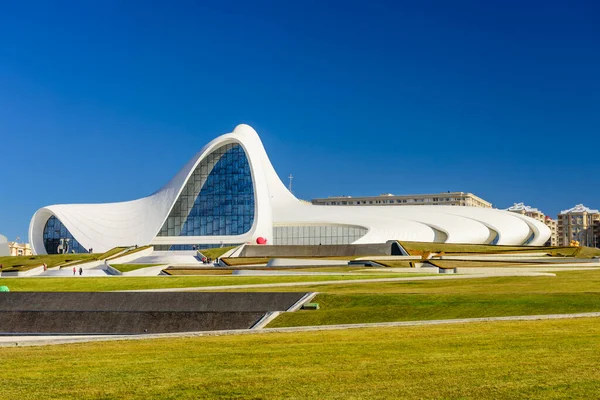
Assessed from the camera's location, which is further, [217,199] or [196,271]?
[217,199]

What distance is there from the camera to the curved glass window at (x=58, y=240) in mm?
72500

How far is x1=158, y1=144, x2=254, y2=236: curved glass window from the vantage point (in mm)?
74250

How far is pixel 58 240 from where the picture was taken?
243 ft

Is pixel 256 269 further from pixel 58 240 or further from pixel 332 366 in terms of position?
pixel 58 240

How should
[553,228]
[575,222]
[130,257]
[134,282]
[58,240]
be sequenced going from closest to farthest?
[134,282]
[130,257]
[58,240]
[553,228]
[575,222]

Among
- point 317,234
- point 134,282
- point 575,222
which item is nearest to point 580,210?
point 575,222

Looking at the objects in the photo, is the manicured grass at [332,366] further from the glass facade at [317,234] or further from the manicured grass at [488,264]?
the glass facade at [317,234]

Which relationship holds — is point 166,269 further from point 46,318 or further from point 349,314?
point 349,314

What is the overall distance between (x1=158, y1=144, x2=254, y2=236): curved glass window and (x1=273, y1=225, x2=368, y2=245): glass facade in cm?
393

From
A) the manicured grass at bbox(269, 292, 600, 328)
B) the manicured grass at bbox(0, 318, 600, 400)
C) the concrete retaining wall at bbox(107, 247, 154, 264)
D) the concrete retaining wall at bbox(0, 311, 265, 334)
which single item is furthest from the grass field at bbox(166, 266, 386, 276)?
the manicured grass at bbox(0, 318, 600, 400)

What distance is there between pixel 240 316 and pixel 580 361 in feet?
34.7

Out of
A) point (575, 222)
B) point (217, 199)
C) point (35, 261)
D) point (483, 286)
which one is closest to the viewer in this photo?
point (483, 286)

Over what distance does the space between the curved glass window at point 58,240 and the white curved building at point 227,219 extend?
0.10m

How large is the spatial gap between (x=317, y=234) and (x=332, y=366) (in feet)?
209
